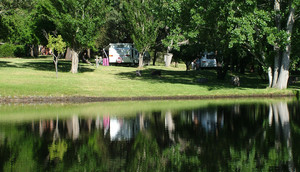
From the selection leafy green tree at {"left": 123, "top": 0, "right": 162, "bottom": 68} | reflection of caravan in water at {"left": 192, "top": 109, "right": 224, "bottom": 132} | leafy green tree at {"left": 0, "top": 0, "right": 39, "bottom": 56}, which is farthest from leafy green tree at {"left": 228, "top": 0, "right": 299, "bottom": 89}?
leafy green tree at {"left": 0, "top": 0, "right": 39, "bottom": 56}

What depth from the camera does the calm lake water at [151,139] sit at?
12.0 metres

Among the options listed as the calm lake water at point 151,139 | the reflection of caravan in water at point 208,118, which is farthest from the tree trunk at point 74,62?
the reflection of caravan in water at point 208,118

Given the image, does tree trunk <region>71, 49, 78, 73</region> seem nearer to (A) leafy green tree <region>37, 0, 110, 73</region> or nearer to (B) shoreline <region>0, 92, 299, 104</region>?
(A) leafy green tree <region>37, 0, 110, 73</region>

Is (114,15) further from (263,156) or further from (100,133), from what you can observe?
(263,156)

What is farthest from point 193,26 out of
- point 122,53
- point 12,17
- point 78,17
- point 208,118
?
point 122,53

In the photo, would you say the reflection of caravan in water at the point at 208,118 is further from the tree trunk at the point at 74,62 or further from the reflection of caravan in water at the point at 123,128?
the tree trunk at the point at 74,62

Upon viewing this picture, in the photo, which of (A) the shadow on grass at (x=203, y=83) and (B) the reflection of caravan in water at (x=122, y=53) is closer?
(A) the shadow on grass at (x=203, y=83)

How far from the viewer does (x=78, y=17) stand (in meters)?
47.5

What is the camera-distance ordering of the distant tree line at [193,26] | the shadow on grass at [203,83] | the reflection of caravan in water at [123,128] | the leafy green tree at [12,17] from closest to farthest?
the reflection of caravan in water at [123,128] → the distant tree line at [193,26] → the shadow on grass at [203,83] → the leafy green tree at [12,17]

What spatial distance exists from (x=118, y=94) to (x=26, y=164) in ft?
70.6

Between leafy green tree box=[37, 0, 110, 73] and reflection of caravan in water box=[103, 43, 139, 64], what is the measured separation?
18.7 meters

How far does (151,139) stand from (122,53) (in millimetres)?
53253

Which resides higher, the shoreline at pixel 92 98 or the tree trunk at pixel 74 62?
the tree trunk at pixel 74 62

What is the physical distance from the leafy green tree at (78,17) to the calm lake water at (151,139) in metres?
22.0
